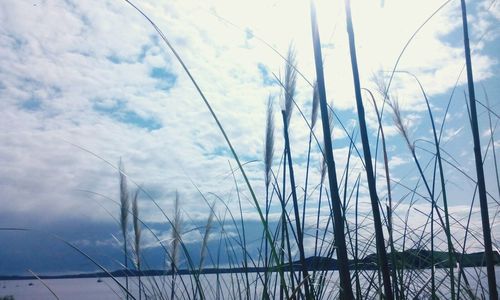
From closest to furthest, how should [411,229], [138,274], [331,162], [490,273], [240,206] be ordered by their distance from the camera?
[331,162], [490,273], [240,206], [411,229], [138,274]

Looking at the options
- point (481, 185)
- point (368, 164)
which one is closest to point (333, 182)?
point (368, 164)

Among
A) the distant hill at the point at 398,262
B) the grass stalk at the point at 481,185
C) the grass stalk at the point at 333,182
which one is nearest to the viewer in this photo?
the grass stalk at the point at 333,182

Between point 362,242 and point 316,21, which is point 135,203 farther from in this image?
point 316,21

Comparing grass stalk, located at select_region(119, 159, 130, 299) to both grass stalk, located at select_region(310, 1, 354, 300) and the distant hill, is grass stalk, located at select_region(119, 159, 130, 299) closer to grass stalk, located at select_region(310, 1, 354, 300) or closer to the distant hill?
the distant hill

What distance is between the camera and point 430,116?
1.56 metres

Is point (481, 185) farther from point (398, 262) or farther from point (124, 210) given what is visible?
point (124, 210)

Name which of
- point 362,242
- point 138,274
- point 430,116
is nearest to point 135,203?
point 138,274

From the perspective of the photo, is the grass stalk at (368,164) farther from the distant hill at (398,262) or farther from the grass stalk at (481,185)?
the distant hill at (398,262)

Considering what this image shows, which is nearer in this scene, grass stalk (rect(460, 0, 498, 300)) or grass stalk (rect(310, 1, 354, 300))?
grass stalk (rect(310, 1, 354, 300))

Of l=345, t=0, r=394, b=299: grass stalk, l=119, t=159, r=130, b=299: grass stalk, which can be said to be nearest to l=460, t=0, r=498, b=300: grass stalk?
l=345, t=0, r=394, b=299: grass stalk

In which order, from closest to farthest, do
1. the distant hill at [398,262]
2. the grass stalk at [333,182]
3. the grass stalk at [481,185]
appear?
the grass stalk at [333,182] → the grass stalk at [481,185] → the distant hill at [398,262]

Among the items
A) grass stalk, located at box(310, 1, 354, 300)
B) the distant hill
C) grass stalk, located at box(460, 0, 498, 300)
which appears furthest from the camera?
the distant hill

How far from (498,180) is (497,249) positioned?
981 millimetres

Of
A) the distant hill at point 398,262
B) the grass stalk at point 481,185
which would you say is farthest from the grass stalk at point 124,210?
the grass stalk at point 481,185
